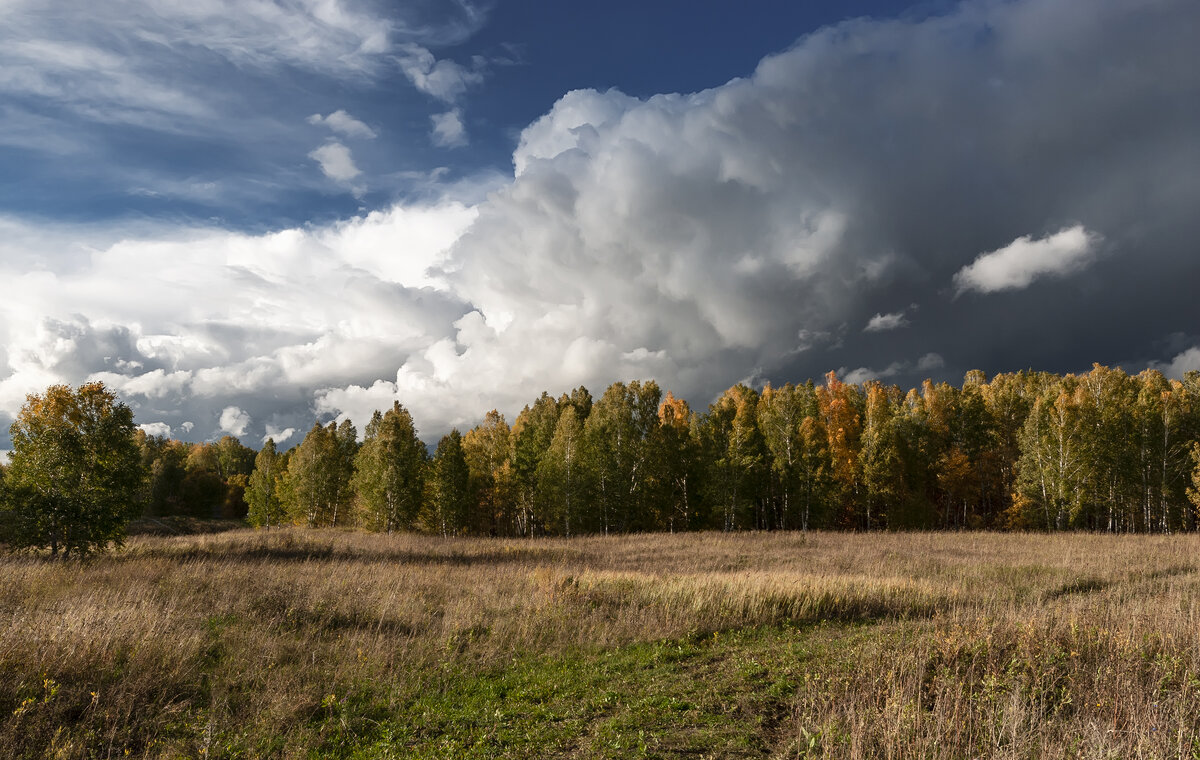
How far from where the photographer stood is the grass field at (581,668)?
21.3 feet

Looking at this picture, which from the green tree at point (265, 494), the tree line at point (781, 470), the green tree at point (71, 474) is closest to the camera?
the green tree at point (71, 474)

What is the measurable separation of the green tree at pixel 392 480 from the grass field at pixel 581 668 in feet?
95.9

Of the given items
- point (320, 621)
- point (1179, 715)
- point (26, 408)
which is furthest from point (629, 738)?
point (26, 408)

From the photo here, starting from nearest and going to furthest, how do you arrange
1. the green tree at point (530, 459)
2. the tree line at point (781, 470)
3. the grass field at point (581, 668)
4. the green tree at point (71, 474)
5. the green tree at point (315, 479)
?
the grass field at point (581, 668) → the green tree at point (71, 474) → the tree line at point (781, 470) → the green tree at point (530, 459) → the green tree at point (315, 479)

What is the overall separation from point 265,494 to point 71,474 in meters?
48.3

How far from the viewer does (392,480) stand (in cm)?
4462

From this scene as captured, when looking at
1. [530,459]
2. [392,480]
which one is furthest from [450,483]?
[530,459]

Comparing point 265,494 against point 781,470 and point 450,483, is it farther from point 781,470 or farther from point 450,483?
point 781,470

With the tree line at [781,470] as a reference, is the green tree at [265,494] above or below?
below

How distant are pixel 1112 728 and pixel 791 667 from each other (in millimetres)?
4218

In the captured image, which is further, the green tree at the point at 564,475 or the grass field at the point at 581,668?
the green tree at the point at 564,475

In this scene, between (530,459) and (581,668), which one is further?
(530,459)

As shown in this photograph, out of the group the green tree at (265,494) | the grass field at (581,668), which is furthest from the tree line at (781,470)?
the grass field at (581,668)

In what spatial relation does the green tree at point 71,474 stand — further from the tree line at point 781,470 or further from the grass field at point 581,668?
the tree line at point 781,470
